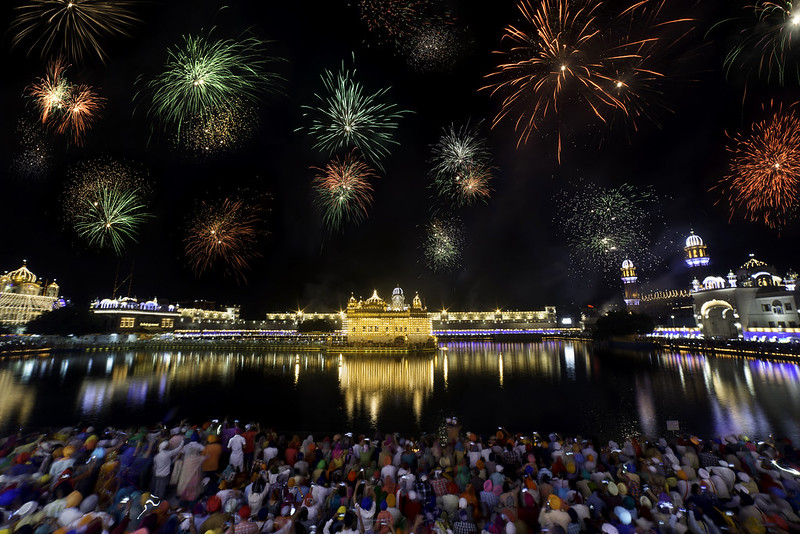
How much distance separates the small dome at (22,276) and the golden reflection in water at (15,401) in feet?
196

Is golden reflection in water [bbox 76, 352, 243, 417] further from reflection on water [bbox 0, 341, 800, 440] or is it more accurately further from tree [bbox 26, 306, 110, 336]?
tree [bbox 26, 306, 110, 336]

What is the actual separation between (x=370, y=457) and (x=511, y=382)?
78.4ft

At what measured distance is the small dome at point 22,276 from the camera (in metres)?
68.5

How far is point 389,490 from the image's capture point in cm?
635

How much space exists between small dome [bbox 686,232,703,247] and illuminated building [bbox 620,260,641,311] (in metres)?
25.3

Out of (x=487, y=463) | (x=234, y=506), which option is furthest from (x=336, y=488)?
(x=487, y=463)

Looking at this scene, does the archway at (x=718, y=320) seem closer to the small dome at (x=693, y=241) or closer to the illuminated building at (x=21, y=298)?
the small dome at (x=693, y=241)

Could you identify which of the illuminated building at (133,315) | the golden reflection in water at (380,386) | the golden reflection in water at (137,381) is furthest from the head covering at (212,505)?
the illuminated building at (133,315)

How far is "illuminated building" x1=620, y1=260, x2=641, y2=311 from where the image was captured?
99312 mm

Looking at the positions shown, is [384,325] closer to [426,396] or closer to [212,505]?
[426,396]

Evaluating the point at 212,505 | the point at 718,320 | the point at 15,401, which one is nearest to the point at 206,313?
the point at 15,401

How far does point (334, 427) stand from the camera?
1759 centimetres

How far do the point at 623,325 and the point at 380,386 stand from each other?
199ft

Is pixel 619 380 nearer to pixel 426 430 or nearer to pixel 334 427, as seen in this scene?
pixel 426 430
